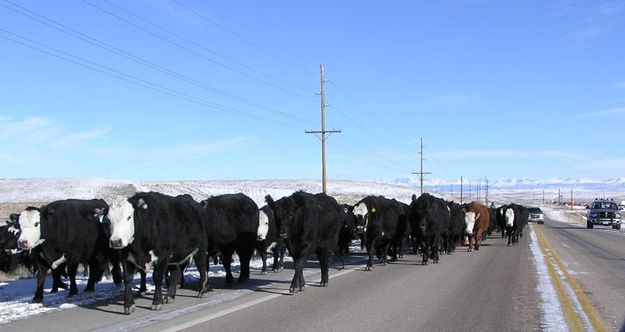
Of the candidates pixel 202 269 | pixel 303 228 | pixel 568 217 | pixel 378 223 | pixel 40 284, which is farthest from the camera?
pixel 568 217

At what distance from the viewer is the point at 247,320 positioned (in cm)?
922

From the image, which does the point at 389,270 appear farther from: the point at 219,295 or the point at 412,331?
the point at 412,331

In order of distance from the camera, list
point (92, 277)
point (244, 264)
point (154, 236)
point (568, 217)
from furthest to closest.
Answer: point (568, 217), point (244, 264), point (92, 277), point (154, 236)

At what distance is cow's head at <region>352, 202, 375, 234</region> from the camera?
16.9 metres

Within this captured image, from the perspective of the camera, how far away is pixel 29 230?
10898 millimetres

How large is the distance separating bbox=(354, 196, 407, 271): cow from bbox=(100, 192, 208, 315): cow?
6329 millimetres

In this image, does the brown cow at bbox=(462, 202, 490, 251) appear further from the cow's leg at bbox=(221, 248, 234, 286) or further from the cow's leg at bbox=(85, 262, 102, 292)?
the cow's leg at bbox=(85, 262, 102, 292)

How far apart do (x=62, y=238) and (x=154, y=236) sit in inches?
81.7

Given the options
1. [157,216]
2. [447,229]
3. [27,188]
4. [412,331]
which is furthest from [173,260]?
[27,188]

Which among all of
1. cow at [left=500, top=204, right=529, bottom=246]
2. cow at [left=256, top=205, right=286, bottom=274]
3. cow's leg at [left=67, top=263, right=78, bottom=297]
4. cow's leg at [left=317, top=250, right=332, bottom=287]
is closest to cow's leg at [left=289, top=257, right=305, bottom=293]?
cow's leg at [left=317, top=250, right=332, bottom=287]

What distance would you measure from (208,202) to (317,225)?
2445 mm

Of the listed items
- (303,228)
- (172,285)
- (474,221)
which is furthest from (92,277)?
(474,221)

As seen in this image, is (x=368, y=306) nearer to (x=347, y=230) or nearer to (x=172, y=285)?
(x=172, y=285)

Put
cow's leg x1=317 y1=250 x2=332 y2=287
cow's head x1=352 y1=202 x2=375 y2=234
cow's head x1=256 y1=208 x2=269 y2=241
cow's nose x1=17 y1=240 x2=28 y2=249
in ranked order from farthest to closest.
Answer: cow's head x1=352 y1=202 x2=375 y2=234 → cow's head x1=256 y1=208 x2=269 y2=241 → cow's leg x1=317 y1=250 x2=332 y2=287 → cow's nose x1=17 y1=240 x2=28 y2=249
